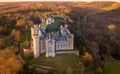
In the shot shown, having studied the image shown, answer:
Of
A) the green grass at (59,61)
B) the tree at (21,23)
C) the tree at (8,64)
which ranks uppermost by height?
the tree at (21,23)

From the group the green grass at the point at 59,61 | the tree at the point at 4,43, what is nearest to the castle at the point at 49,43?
the green grass at the point at 59,61

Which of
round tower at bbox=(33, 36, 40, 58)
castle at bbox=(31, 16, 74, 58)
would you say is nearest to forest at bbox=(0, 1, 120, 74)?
castle at bbox=(31, 16, 74, 58)

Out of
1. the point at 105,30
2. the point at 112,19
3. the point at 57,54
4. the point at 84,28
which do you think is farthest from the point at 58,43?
the point at 112,19

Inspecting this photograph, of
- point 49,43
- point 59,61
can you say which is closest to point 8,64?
point 49,43

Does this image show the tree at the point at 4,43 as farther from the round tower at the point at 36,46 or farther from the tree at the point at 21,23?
the tree at the point at 21,23

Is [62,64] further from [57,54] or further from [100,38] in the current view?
[100,38]

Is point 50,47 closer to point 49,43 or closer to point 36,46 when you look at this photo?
point 49,43
